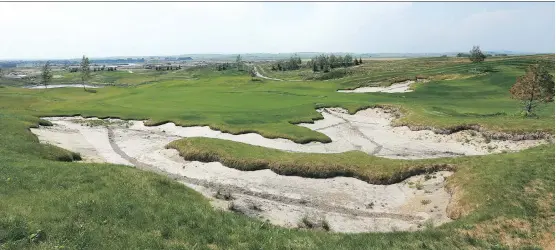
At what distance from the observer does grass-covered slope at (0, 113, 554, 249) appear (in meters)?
15.9

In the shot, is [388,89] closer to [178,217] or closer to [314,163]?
[314,163]

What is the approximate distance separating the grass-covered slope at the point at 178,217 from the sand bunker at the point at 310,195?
9.03ft

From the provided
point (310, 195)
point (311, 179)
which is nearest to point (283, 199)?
point (310, 195)

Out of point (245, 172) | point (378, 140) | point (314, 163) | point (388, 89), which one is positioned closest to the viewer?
point (314, 163)

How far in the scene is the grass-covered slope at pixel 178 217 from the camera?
1588 centimetres

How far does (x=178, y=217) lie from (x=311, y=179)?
16419 mm

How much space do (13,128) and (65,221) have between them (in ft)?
118

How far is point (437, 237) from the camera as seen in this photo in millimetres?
18469

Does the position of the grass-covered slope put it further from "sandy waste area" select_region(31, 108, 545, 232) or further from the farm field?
"sandy waste area" select_region(31, 108, 545, 232)

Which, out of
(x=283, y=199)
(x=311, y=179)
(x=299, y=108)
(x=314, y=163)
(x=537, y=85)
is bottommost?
(x=283, y=199)

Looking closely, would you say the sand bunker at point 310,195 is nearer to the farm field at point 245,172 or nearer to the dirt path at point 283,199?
the dirt path at point 283,199

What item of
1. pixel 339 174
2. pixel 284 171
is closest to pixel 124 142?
pixel 284 171

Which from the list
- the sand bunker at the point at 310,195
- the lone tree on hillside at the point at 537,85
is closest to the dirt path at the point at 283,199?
the sand bunker at the point at 310,195

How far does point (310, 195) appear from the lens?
99.6 feet
